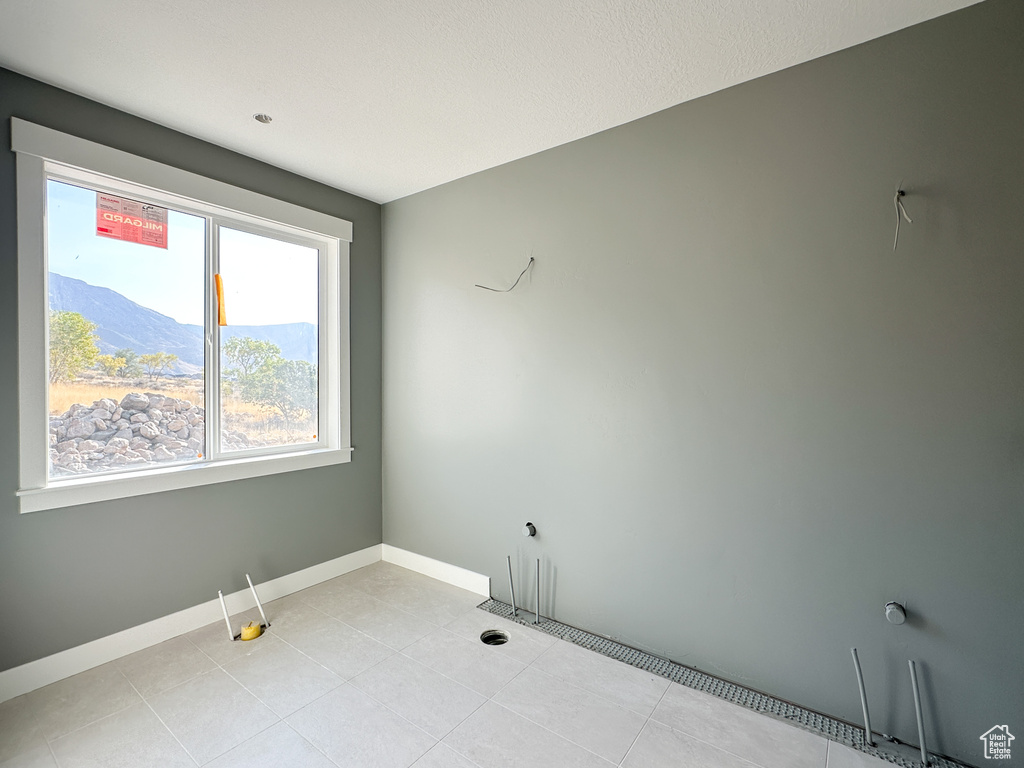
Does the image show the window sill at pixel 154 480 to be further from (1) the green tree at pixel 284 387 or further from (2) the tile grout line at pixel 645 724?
(2) the tile grout line at pixel 645 724

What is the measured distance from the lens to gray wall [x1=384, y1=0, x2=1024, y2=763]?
1580 millimetres

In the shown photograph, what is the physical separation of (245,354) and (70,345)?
762 millimetres

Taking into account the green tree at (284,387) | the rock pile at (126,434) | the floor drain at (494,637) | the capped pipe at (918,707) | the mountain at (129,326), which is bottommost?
the floor drain at (494,637)

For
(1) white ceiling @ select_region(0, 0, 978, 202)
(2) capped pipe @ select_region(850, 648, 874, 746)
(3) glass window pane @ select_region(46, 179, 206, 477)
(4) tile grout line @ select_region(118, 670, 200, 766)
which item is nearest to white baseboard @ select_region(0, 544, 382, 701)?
(4) tile grout line @ select_region(118, 670, 200, 766)

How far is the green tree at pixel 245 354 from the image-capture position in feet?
8.90

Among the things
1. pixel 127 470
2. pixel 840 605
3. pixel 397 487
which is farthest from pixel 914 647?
pixel 127 470

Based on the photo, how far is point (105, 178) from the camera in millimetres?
2207

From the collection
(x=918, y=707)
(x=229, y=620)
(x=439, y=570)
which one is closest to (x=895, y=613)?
(x=918, y=707)

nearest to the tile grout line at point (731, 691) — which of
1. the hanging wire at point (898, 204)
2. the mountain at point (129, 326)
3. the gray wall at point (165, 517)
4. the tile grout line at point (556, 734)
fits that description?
the tile grout line at point (556, 734)

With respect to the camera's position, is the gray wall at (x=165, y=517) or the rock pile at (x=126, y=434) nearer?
the gray wall at (x=165, y=517)

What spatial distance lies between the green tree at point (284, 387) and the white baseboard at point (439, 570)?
3.74 ft

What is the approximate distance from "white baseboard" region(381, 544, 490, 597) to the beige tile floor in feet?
1.36

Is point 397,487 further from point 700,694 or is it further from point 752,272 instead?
point 752,272

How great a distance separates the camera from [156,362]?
2.43 m
